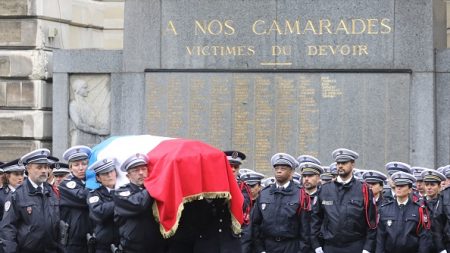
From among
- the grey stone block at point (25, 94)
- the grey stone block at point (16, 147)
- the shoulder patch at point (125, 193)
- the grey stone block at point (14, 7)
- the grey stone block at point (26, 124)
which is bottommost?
the shoulder patch at point (125, 193)

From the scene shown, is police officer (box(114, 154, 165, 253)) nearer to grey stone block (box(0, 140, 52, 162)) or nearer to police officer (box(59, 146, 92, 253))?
police officer (box(59, 146, 92, 253))

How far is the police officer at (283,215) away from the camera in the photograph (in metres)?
15.0

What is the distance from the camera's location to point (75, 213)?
14.5 meters

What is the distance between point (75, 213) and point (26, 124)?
7.95m

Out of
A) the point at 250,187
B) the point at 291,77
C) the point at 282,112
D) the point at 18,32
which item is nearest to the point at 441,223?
the point at 250,187

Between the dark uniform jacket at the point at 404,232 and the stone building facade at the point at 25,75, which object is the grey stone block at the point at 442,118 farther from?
the stone building facade at the point at 25,75

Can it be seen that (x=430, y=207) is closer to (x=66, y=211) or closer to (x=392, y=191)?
(x=392, y=191)

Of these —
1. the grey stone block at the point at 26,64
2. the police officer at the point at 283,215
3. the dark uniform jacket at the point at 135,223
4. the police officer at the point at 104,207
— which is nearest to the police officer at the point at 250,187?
the police officer at the point at 283,215

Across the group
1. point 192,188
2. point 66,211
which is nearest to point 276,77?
point 66,211

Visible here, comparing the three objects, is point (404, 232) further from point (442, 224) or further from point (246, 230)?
point (246, 230)

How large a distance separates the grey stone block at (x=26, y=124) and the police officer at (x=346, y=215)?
842cm

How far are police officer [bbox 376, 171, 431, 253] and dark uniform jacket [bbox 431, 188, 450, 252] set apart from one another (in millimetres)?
216

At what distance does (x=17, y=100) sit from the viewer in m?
22.3

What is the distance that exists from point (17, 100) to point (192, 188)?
10.2 m
